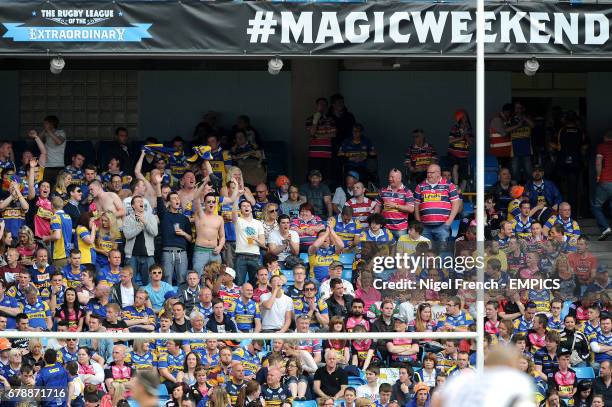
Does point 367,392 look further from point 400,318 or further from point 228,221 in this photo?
point 228,221

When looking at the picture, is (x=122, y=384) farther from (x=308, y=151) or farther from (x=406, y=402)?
(x=308, y=151)

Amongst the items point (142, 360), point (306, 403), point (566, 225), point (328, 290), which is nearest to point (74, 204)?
point (142, 360)

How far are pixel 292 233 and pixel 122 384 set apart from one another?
10.5 feet

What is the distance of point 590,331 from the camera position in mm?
14523

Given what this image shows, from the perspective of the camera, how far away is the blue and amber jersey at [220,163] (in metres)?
17.1

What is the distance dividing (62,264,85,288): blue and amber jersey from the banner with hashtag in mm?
2352

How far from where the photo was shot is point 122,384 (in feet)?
44.1

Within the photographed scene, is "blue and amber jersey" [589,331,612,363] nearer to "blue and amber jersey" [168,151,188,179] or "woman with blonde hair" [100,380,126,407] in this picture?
"woman with blonde hair" [100,380,126,407]

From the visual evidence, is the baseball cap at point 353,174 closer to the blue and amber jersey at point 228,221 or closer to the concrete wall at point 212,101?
the blue and amber jersey at point 228,221

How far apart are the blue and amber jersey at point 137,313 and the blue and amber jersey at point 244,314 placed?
31.6 inches

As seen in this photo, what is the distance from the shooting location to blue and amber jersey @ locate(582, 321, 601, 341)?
14500mm

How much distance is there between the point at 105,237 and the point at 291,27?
3055mm

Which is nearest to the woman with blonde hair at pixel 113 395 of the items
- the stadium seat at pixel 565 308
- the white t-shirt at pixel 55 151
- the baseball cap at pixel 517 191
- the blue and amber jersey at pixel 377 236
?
the blue and amber jersey at pixel 377 236

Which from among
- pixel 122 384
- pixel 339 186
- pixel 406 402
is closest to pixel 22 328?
pixel 122 384
